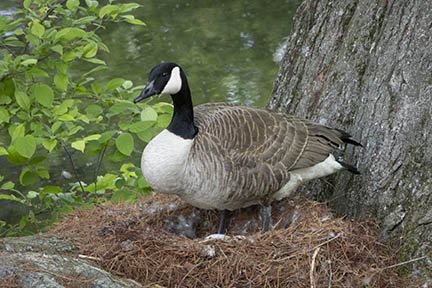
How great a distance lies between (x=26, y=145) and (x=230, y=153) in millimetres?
1288

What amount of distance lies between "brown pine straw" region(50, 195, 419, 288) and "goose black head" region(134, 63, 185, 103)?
815 mm

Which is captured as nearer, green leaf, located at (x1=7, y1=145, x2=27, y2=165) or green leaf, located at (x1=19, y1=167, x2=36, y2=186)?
green leaf, located at (x1=7, y1=145, x2=27, y2=165)

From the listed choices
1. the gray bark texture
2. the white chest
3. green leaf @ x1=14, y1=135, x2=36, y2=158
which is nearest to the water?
the gray bark texture

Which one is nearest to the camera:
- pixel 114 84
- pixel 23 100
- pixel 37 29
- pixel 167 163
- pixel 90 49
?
pixel 167 163

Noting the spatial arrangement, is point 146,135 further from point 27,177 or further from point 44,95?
point 27,177

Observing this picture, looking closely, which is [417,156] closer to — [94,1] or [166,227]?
[166,227]

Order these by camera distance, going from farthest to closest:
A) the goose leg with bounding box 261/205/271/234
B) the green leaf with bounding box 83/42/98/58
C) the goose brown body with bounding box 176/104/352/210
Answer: the green leaf with bounding box 83/42/98/58 → the goose leg with bounding box 261/205/271/234 → the goose brown body with bounding box 176/104/352/210

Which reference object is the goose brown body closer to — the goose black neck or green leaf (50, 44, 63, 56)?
the goose black neck

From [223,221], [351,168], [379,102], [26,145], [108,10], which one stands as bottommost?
[223,221]

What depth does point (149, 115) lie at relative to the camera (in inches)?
226

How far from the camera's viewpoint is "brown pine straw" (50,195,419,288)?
4.66 metres

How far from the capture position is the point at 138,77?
12547 millimetres

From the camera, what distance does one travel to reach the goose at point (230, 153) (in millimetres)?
5125

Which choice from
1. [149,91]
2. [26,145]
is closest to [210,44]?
[26,145]
